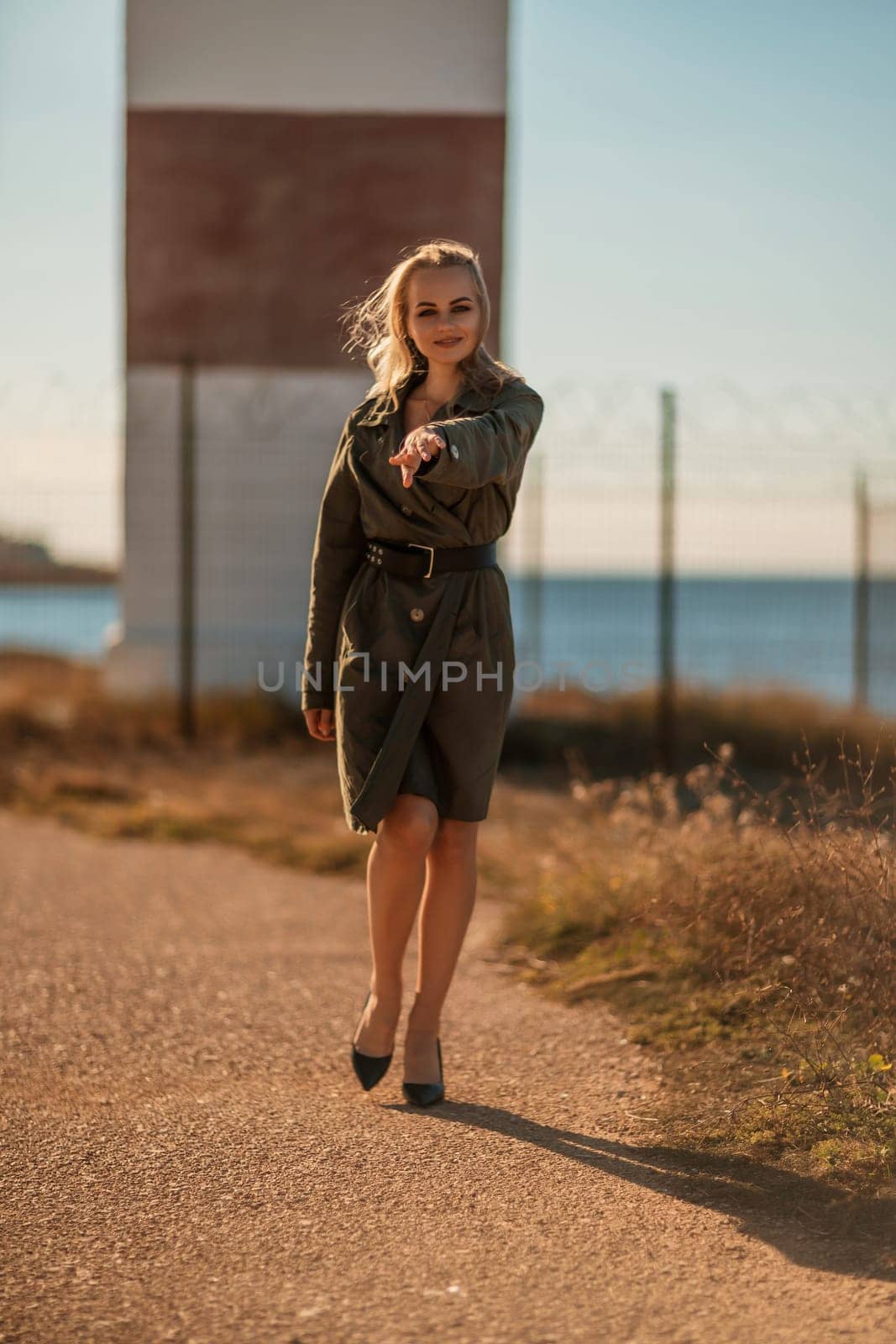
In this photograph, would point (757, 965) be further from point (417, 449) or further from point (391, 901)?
point (417, 449)

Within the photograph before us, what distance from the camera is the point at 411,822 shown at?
341 cm

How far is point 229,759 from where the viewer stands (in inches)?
381

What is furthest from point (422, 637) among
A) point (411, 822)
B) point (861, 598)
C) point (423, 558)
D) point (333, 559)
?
point (861, 598)

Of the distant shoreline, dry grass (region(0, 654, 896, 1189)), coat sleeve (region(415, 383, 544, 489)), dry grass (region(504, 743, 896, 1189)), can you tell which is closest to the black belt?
coat sleeve (region(415, 383, 544, 489))

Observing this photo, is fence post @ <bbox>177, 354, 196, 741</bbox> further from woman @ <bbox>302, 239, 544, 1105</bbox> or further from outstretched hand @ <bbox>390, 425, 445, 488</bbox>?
outstretched hand @ <bbox>390, 425, 445, 488</bbox>

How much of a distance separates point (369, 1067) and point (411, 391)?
1648 mm

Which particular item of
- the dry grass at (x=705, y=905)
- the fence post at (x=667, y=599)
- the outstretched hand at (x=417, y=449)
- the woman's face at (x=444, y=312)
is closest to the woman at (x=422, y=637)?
the woman's face at (x=444, y=312)

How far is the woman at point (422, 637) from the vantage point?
3402 mm

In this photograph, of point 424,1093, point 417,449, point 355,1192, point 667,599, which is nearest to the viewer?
point 355,1192

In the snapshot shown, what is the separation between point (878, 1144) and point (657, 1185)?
46cm

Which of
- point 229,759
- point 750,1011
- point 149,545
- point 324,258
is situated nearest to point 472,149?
point 324,258

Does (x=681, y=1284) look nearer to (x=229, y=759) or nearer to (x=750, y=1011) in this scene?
(x=750, y=1011)

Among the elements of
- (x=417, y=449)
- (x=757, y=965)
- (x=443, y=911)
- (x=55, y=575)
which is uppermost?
(x=417, y=449)

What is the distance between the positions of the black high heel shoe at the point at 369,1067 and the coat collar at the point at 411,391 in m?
1.53
